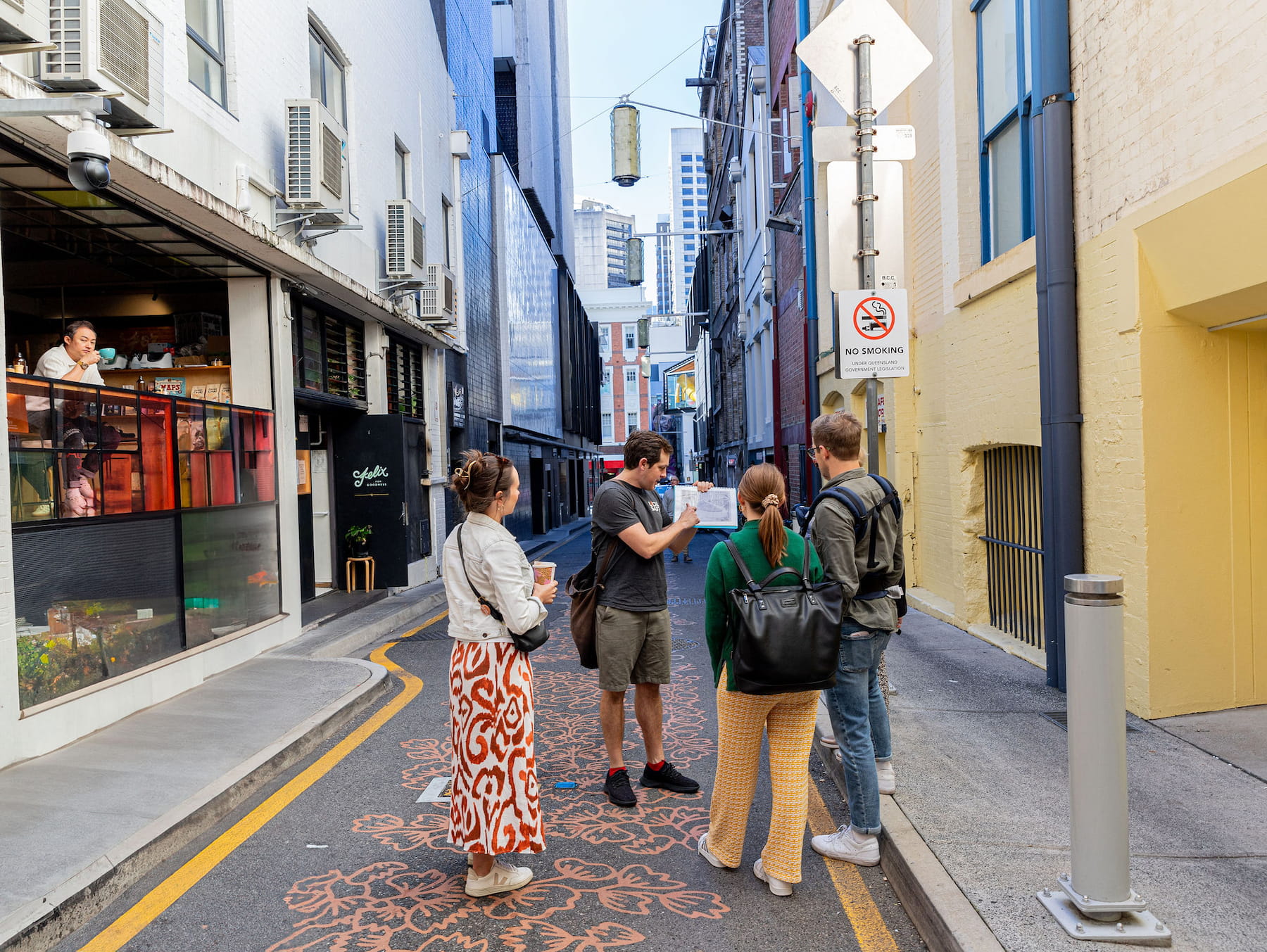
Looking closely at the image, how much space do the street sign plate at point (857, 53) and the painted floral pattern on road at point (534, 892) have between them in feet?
14.9

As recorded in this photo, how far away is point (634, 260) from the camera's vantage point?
25.5 meters

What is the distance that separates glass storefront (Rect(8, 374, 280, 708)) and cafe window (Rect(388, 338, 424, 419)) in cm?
554

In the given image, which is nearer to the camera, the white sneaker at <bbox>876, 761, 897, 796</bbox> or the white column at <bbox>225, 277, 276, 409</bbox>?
the white sneaker at <bbox>876, 761, 897, 796</bbox>

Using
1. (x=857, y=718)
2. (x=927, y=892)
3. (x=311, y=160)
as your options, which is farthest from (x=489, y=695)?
(x=311, y=160)

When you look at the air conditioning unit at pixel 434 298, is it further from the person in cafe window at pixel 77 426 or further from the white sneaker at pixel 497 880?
the white sneaker at pixel 497 880

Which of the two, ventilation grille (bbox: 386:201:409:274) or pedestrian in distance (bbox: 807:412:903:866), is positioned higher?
ventilation grille (bbox: 386:201:409:274)

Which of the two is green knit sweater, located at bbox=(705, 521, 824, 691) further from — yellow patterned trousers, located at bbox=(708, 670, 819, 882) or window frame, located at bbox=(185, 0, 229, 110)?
window frame, located at bbox=(185, 0, 229, 110)

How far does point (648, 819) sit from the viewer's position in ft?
15.0

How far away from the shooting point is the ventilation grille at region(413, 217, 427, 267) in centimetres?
1401

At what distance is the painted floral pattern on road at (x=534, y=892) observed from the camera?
342 centimetres

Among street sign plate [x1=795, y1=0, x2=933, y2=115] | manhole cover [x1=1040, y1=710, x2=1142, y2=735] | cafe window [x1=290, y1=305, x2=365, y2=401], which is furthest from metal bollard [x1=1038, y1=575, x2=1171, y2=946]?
cafe window [x1=290, y1=305, x2=365, y2=401]

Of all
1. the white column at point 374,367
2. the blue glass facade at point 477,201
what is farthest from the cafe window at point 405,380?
the blue glass facade at point 477,201

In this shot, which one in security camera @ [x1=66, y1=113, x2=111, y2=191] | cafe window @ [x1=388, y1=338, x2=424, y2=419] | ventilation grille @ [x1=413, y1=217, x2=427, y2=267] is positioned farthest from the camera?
cafe window @ [x1=388, y1=338, x2=424, y2=419]

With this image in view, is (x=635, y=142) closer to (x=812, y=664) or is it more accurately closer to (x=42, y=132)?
(x=42, y=132)
